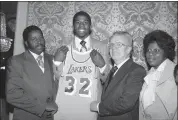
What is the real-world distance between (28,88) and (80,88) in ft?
2.04

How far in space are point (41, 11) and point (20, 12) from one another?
384 mm

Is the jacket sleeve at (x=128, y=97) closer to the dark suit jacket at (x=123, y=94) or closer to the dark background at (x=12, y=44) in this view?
the dark suit jacket at (x=123, y=94)

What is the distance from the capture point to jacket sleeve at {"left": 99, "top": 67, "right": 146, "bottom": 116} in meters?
1.86

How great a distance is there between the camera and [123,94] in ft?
6.18

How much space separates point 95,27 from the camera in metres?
3.38

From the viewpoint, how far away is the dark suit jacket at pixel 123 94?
1869 mm

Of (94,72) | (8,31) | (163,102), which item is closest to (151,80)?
(163,102)

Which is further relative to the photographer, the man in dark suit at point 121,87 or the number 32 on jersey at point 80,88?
the number 32 on jersey at point 80,88

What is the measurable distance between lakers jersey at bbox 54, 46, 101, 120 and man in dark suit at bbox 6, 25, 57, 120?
5.3 inches

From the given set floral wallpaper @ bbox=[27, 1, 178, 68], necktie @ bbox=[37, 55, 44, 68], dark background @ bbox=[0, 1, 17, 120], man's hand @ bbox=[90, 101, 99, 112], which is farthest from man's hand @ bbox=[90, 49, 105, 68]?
dark background @ bbox=[0, 1, 17, 120]

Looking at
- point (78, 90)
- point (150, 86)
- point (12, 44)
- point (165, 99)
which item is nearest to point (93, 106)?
point (78, 90)

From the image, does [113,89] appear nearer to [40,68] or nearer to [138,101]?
[138,101]

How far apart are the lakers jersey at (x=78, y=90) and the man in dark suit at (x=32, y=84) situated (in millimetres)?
133

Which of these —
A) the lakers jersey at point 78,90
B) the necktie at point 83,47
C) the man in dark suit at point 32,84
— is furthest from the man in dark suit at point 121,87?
the man in dark suit at point 32,84
